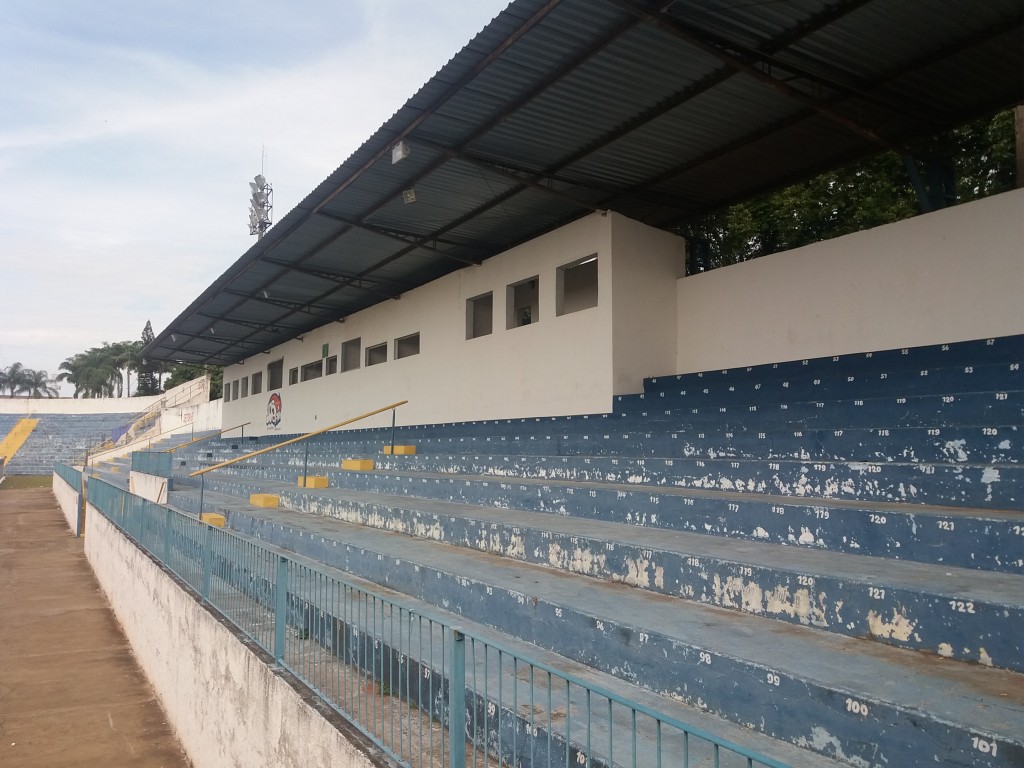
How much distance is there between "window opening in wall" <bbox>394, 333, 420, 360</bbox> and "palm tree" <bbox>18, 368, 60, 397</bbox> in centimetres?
7419

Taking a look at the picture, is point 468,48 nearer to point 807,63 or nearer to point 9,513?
point 807,63

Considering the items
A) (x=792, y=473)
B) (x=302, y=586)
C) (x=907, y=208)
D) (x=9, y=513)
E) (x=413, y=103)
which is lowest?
(x=9, y=513)

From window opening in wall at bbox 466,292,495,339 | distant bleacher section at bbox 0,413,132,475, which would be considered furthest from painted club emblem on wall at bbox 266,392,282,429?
distant bleacher section at bbox 0,413,132,475

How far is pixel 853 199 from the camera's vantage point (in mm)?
15844

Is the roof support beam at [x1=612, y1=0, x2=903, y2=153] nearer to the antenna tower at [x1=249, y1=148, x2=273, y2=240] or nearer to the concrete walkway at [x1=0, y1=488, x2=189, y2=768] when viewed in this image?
the concrete walkway at [x1=0, y1=488, x2=189, y2=768]

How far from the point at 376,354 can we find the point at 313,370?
13.3 ft

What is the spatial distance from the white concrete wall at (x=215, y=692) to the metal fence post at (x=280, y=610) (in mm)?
128

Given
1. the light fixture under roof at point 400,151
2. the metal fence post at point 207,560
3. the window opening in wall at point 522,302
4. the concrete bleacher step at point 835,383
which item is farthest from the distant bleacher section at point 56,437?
the concrete bleacher step at point 835,383

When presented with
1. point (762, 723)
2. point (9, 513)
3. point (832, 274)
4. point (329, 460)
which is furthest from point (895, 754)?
point (9, 513)

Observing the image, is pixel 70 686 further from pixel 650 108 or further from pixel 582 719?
pixel 650 108

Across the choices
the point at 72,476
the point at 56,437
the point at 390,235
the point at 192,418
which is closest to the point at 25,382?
the point at 56,437

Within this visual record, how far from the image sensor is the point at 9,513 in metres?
22.8

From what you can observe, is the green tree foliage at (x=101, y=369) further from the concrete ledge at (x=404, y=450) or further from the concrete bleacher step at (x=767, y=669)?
the concrete bleacher step at (x=767, y=669)

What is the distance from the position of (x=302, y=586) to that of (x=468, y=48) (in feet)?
16.3
